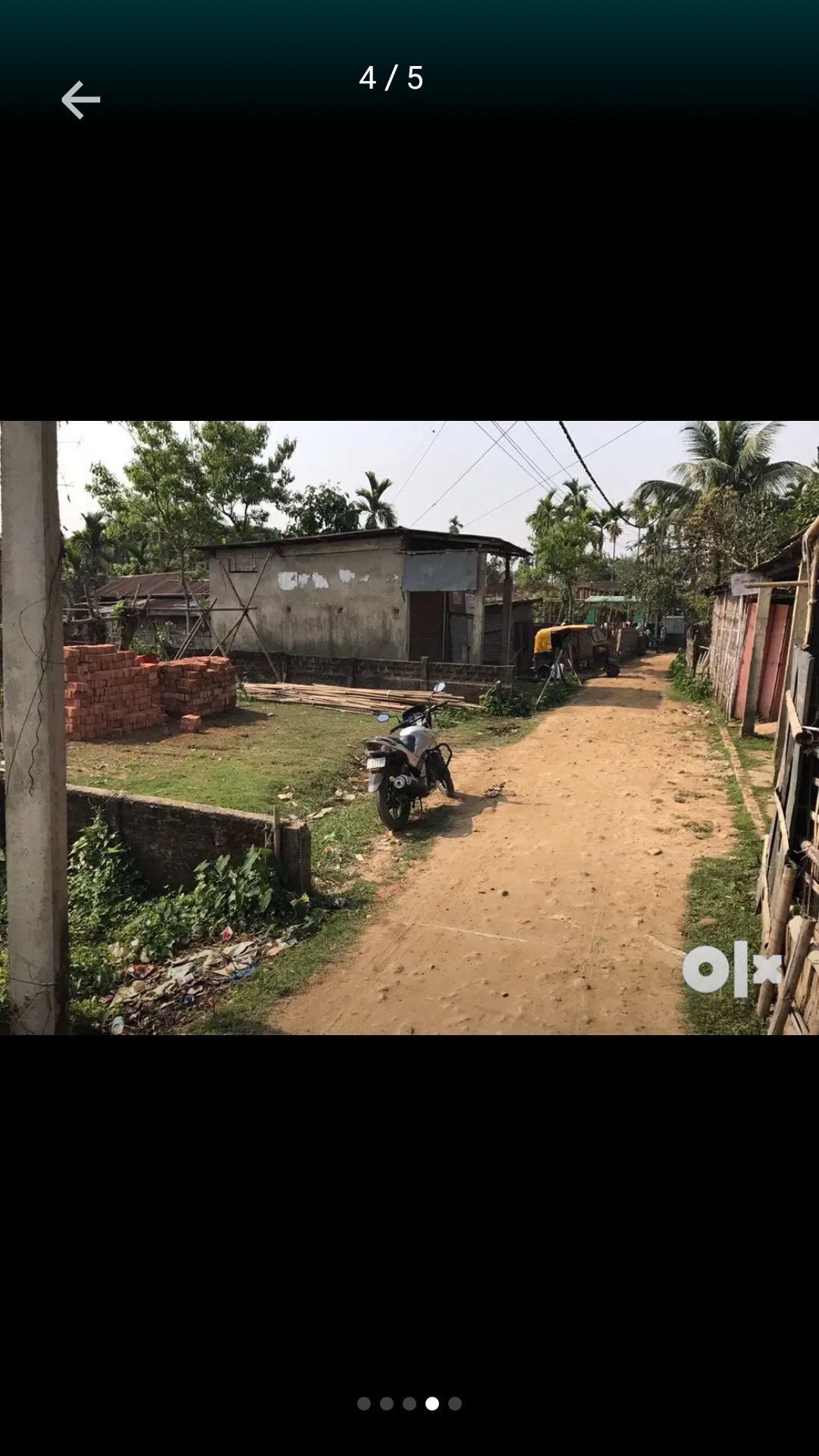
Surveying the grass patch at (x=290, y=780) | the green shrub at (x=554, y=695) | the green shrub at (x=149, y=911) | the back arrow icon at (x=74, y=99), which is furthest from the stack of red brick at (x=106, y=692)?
the back arrow icon at (x=74, y=99)

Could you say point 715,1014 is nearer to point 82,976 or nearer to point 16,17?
point 82,976

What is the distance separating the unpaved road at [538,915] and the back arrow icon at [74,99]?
7.71 ft

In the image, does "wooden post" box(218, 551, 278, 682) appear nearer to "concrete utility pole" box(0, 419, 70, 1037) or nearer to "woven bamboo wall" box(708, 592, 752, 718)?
"woven bamboo wall" box(708, 592, 752, 718)

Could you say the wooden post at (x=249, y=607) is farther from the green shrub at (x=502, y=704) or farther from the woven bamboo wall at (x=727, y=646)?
the woven bamboo wall at (x=727, y=646)

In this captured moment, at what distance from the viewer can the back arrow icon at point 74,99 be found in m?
1.19

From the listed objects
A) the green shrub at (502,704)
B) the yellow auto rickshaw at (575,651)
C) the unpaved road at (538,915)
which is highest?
the yellow auto rickshaw at (575,651)

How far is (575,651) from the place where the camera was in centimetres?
1709

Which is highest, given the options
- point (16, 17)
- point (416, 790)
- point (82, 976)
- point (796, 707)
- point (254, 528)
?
point (254, 528)

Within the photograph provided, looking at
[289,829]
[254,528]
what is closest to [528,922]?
[289,829]

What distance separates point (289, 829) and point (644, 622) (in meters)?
23.8

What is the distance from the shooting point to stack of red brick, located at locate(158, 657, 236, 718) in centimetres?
932

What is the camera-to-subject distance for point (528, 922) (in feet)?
12.6

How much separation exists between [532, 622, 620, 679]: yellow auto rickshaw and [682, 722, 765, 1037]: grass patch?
9242 millimetres

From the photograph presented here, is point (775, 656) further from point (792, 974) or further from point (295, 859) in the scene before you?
point (792, 974)
